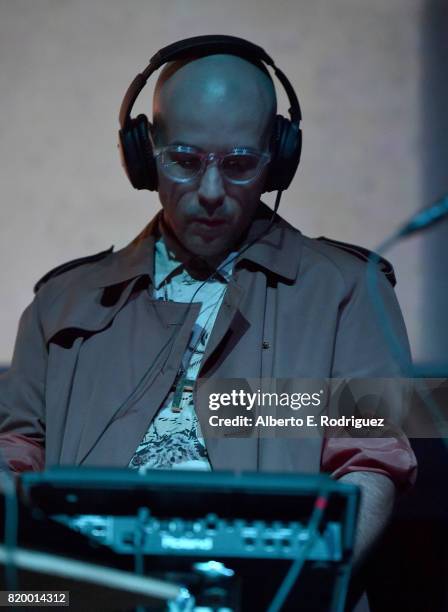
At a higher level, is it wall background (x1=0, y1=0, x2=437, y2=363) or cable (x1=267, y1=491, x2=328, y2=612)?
wall background (x1=0, y1=0, x2=437, y2=363)

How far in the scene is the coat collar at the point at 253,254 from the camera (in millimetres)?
1441

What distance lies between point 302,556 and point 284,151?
0.86 metres

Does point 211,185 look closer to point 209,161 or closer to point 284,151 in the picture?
point 209,161

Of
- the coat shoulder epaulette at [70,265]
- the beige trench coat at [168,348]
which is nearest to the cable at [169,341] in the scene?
the beige trench coat at [168,348]

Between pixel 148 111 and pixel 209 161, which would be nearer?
pixel 209 161

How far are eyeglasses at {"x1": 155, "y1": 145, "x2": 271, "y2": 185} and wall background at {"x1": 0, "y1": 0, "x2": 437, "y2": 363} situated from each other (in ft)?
1.25

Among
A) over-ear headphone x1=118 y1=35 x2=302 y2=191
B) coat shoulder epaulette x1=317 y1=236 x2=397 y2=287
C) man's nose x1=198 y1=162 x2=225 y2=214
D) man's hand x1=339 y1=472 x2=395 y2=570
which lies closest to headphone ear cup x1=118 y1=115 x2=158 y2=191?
over-ear headphone x1=118 y1=35 x2=302 y2=191

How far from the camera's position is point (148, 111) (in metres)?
1.77

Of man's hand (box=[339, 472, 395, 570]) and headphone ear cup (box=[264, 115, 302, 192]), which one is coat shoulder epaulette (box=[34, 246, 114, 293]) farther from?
man's hand (box=[339, 472, 395, 570])

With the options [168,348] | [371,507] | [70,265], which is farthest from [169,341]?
[371,507]

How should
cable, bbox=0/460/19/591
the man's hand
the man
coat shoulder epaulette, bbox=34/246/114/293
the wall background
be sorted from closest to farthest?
cable, bbox=0/460/19/591 < the man's hand < the man < coat shoulder epaulette, bbox=34/246/114/293 < the wall background

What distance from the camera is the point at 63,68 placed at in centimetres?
182

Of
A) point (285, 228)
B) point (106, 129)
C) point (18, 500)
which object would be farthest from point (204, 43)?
point (18, 500)

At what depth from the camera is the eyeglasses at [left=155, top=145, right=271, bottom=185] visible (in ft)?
4.49
